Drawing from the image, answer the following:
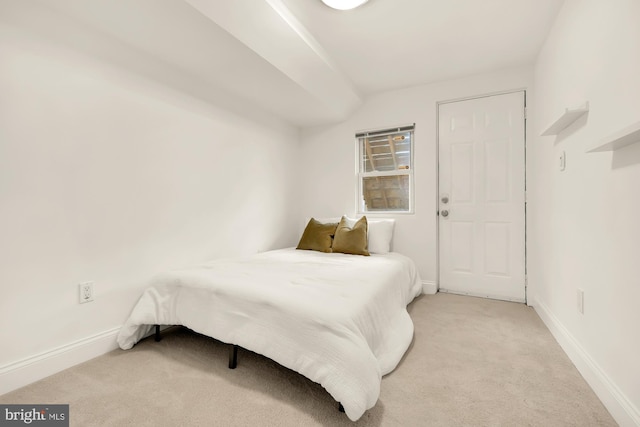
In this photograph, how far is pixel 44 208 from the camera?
5.13 feet

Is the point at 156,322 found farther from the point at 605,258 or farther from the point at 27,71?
the point at 605,258

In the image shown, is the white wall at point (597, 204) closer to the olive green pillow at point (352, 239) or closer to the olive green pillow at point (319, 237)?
the olive green pillow at point (352, 239)

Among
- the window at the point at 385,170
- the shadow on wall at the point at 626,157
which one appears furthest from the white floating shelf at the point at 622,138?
the window at the point at 385,170

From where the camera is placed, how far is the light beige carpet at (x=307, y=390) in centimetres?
124

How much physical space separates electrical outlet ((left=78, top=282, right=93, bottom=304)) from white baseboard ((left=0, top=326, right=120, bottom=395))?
0.77 feet

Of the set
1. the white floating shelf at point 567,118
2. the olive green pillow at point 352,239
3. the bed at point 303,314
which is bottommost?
the bed at point 303,314

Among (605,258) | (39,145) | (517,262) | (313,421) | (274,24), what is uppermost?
(274,24)

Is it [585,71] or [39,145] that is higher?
[585,71]

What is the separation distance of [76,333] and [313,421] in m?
1.50

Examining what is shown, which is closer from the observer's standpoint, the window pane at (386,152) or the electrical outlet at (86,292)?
the electrical outlet at (86,292)

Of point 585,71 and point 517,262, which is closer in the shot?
point 585,71

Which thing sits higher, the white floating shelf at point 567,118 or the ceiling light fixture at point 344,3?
the ceiling light fixture at point 344,3

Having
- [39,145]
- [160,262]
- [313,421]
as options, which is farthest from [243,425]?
[39,145]

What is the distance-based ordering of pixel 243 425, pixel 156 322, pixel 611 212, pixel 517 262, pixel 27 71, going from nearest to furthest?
pixel 243 425
pixel 611 212
pixel 27 71
pixel 156 322
pixel 517 262
